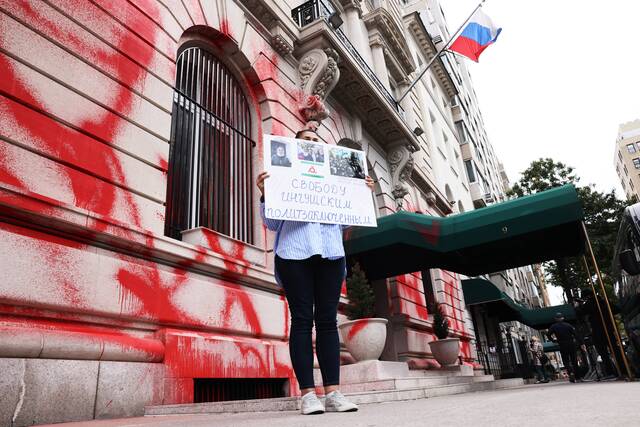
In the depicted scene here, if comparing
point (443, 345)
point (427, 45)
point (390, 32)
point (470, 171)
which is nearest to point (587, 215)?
point (470, 171)

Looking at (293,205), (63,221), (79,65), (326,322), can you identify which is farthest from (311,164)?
(79,65)

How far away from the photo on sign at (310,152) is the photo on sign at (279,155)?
13 centimetres

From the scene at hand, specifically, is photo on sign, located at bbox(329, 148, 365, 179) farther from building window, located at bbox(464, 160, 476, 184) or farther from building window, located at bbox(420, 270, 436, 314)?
building window, located at bbox(464, 160, 476, 184)

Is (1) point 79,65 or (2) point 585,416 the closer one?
(2) point 585,416

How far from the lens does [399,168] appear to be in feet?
45.4

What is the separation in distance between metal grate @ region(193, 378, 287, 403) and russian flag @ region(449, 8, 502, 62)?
11.7 meters

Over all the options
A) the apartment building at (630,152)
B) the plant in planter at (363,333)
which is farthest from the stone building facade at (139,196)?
the apartment building at (630,152)

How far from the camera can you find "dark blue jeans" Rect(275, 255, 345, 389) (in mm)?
3215

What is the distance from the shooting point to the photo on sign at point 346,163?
13.3 ft

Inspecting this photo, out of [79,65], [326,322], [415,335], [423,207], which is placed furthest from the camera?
[423,207]

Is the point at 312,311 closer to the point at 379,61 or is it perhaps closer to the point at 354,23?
the point at 354,23

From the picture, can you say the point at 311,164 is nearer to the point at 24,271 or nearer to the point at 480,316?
the point at 24,271

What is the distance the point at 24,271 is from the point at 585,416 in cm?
398

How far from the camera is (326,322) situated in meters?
3.36
